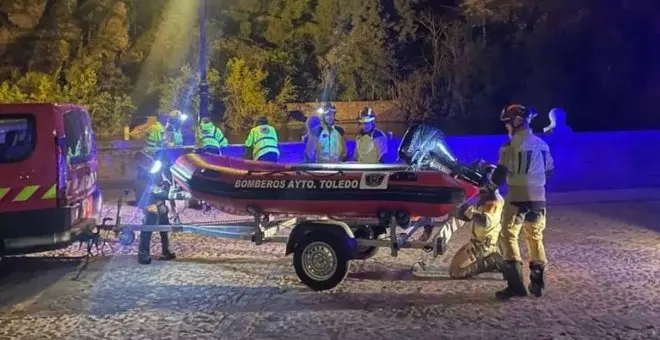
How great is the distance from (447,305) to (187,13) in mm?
34366

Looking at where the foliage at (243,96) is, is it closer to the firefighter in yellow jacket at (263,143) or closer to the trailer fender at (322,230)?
the firefighter in yellow jacket at (263,143)

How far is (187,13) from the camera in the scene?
3978 cm

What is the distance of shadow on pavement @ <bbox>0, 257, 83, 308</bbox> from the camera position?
8.05 metres

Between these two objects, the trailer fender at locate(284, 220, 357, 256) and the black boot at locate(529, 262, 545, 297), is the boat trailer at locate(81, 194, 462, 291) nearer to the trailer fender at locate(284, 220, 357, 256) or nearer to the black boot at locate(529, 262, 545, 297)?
the trailer fender at locate(284, 220, 357, 256)

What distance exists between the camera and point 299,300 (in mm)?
7711

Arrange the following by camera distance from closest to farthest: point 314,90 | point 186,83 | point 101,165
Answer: point 101,165
point 186,83
point 314,90

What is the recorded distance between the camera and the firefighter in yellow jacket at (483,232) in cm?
812

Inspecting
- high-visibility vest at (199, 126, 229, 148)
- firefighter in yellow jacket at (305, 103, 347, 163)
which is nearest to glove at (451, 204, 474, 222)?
firefighter in yellow jacket at (305, 103, 347, 163)

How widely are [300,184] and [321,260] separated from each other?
30.1 inches

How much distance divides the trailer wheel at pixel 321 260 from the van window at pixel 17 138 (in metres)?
2.80

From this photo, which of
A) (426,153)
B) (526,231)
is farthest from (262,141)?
(526,231)

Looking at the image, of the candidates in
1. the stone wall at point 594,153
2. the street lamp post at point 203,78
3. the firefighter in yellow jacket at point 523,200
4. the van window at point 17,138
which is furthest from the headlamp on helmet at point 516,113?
the street lamp post at point 203,78

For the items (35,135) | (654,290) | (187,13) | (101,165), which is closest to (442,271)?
(654,290)

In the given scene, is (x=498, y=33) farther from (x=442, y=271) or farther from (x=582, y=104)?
(x=442, y=271)
